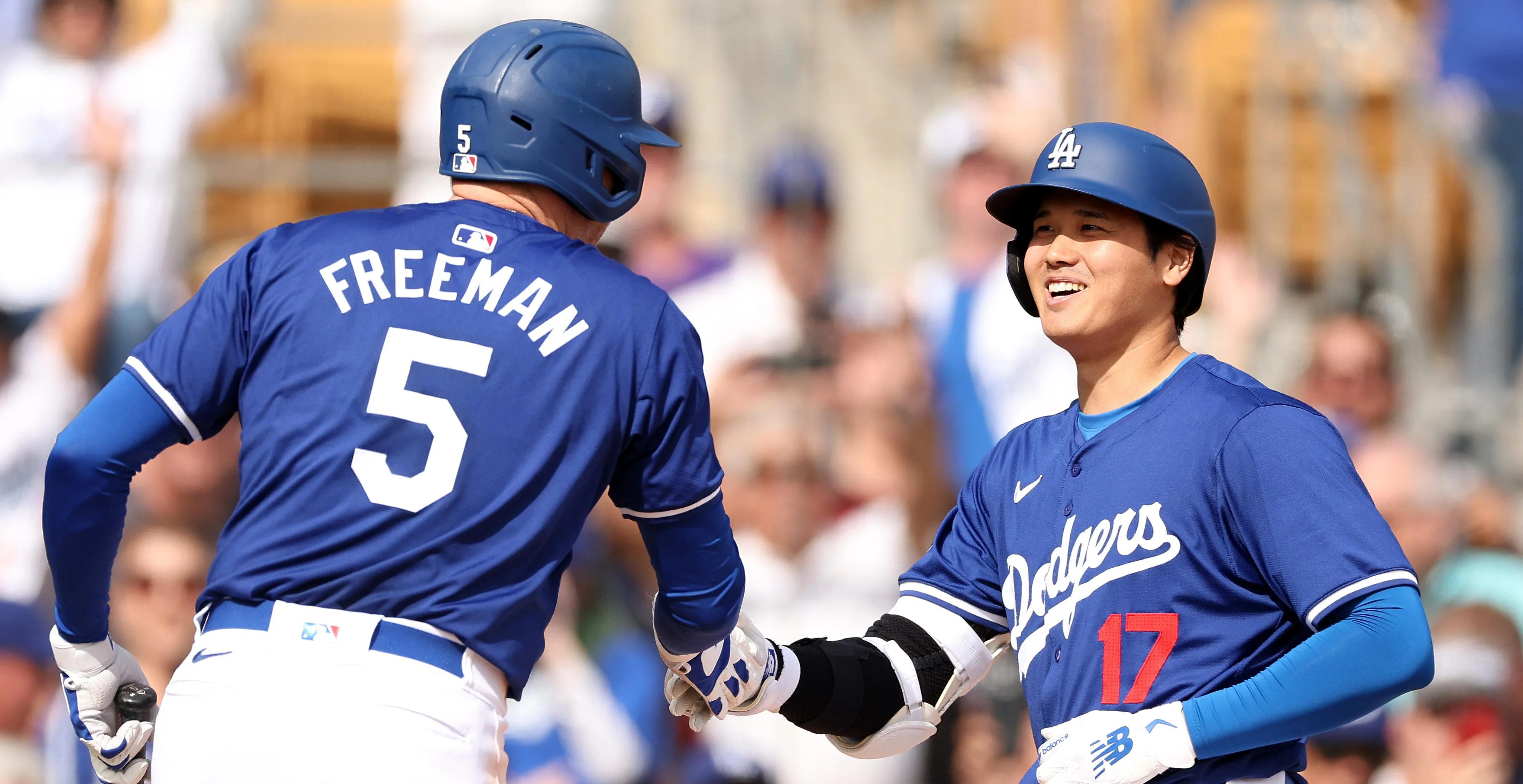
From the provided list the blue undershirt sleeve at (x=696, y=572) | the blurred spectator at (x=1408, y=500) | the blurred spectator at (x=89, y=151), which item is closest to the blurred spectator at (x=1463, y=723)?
the blurred spectator at (x=1408, y=500)

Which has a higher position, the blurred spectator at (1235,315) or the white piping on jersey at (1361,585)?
the blurred spectator at (1235,315)

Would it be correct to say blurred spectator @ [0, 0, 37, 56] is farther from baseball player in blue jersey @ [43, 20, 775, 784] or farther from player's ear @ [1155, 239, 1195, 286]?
player's ear @ [1155, 239, 1195, 286]

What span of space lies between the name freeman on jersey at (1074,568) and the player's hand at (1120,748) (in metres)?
0.24

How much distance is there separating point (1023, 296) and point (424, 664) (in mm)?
1628

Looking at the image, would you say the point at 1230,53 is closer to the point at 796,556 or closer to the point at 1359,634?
the point at 796,556

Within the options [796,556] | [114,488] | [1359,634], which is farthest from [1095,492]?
[796,556]

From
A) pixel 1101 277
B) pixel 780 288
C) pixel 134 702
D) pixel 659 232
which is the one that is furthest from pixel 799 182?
pixel 134 702

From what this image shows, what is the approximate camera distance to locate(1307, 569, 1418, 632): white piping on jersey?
2.84m

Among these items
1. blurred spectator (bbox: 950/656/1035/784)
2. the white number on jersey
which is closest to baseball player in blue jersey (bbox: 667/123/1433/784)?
the white number on jersey

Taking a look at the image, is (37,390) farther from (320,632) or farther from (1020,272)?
(1020,272)

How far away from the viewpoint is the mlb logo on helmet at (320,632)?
9.55 ft

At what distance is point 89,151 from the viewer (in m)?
6.85

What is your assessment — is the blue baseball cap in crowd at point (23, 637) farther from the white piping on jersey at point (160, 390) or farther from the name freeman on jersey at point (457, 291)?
the name freeman on jersey at point (457, 291)

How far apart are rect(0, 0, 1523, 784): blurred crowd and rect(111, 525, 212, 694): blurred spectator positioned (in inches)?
0.4
